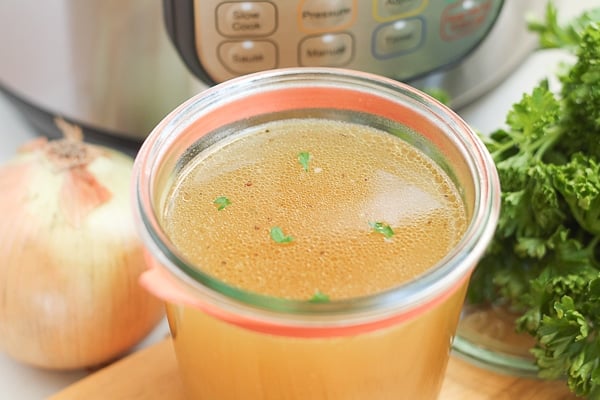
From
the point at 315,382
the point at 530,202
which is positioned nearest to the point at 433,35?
the point at 530,202

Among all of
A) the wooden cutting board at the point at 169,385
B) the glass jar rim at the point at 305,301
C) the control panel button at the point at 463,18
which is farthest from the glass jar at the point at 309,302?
the control panel button at the point at 463,18

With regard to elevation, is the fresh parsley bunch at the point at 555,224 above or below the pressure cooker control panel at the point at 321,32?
below

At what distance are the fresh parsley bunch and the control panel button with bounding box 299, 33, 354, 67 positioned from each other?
0.17 metres

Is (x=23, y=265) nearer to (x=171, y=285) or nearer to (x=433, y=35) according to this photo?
(x=171, y=285)

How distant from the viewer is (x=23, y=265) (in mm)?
791

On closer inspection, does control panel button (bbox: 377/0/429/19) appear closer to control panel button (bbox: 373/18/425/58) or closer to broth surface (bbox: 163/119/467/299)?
control panel button (bbox: 373/18/425/58)

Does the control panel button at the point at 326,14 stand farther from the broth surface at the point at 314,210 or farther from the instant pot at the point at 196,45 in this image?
the broth surface at the point at 314,210

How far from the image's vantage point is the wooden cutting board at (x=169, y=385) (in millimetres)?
772

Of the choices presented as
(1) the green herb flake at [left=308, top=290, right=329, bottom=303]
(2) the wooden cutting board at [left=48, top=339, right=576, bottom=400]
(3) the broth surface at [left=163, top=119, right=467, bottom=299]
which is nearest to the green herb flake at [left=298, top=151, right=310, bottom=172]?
(3) the broth surface at [left=163, top=119, right=467, bottom=299]

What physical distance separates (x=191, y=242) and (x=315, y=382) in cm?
13

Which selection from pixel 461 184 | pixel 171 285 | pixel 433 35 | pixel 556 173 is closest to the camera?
pixel 171 285

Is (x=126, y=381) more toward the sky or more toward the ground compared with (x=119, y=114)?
more toward the ground

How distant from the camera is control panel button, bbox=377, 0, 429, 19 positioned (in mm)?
831

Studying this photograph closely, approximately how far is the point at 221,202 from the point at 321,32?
0.91 ft
